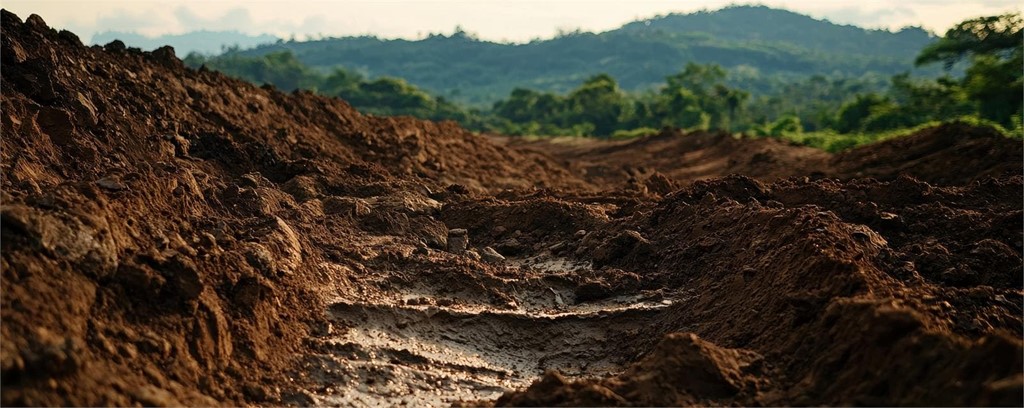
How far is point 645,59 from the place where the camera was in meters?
185

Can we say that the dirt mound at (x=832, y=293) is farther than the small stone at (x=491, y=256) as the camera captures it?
No

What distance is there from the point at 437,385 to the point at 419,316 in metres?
1.10

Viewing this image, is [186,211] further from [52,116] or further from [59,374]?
[59,374]

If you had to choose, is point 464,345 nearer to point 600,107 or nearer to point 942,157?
point 942,157

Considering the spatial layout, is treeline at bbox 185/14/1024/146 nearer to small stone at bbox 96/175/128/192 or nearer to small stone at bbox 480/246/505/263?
small stone at bbox 480/246/505/263

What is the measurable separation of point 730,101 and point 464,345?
5280cm

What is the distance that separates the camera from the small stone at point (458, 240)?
10359 millimetres

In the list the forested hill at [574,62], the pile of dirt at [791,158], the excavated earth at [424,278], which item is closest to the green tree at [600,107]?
the pile of dirt at [791,158]

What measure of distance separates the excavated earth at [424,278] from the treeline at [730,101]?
16.8 metres

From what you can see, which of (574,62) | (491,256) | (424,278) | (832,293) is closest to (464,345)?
(424,278)

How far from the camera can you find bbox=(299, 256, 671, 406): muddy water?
22.1ft

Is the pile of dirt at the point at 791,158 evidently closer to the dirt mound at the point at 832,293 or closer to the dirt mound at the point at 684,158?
the dirt mound at the point at 684,158

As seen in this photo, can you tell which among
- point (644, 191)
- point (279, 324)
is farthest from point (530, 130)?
point (279, 324)

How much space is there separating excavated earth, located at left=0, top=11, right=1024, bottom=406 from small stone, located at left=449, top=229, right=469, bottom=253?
0.47ft
